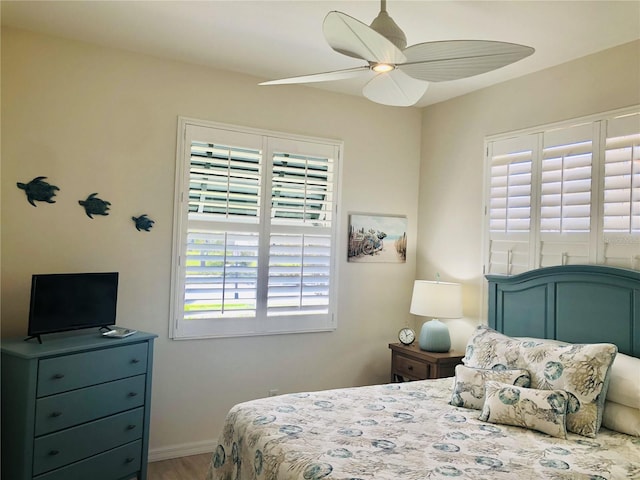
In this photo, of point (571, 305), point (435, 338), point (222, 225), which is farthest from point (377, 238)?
point (571, 305)

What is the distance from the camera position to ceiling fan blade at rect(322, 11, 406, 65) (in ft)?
5.28

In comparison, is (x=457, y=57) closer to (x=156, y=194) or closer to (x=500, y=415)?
(x=500, y=415)

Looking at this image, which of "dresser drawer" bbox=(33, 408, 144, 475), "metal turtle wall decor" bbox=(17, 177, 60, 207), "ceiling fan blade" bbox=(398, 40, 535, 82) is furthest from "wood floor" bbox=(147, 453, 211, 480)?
"ceiling fan blade" bbox=(398, 40, 535, 82)

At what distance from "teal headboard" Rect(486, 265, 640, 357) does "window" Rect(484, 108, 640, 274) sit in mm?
125

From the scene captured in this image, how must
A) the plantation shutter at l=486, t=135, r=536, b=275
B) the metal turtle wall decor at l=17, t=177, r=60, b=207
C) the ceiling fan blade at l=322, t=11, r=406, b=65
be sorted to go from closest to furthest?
1. the ceiling fan blade at l=322, t=11, r=406, b=65
2. the metal turtle wall decor at l=17, t=177, r=60, b=207
3. the plantation shutter at l=486, t=135, r=536, b=275

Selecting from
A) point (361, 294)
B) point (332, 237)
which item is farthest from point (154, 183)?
point (361, 294)

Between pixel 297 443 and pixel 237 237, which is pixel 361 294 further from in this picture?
pixel 297 443

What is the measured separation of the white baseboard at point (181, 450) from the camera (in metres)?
3.29

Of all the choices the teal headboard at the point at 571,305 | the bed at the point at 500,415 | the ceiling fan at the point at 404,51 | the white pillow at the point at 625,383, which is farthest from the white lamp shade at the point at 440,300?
the ceiling fan at the point at 404,51

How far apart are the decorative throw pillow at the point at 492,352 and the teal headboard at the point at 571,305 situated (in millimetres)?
386

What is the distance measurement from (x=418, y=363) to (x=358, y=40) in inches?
103

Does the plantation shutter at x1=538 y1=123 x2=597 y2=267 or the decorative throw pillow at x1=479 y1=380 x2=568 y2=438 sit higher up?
the plantation shutter at x1=538 y1=123 x2=597 y2=267

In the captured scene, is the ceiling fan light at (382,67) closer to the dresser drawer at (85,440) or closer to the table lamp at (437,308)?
the table lamp at (437,308)

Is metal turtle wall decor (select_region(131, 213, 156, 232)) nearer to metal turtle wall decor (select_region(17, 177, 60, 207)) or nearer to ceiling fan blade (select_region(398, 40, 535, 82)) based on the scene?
metal turtle wall decor (select_region(17, 177, 60, 207))
